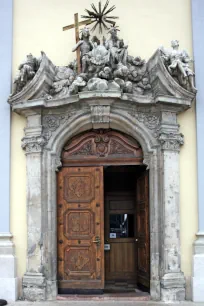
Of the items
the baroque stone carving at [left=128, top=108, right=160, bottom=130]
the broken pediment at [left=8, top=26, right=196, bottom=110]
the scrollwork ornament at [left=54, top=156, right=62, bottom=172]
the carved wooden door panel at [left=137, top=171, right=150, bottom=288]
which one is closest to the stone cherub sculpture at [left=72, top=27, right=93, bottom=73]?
the broken pediment at [left=8, top=26, right=196, bottom=110]

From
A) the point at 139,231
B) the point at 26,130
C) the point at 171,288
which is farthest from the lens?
the point at 139,231

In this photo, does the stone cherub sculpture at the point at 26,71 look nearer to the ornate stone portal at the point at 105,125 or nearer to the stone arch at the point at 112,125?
the ornate stone portal at the point at 105,125

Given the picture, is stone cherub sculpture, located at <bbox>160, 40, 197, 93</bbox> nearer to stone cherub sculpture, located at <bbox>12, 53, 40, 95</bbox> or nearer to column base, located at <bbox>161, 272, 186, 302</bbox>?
stone cherub sculpture, located at <bbox>12, 53, 40, 95</bbox>

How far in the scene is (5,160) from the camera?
8797 mm

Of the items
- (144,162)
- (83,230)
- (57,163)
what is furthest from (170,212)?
(57,163)

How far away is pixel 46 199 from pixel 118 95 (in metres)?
2.18

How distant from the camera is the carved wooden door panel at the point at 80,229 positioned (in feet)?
28.8

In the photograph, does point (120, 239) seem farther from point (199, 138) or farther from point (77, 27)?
point (77, 27)

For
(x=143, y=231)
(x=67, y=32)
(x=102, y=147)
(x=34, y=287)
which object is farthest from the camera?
(x=143, y=231)

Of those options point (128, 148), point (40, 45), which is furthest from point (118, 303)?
point (40, 45)

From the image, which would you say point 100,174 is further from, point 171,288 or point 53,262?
point 171,288

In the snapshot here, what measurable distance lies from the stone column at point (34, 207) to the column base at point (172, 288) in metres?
1.99

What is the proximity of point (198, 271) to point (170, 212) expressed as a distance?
1.07 m

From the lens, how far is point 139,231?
9.57m
